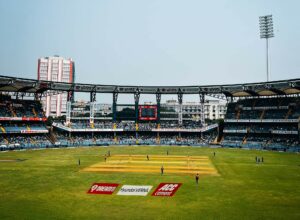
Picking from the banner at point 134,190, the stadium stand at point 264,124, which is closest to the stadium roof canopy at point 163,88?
the stadium stand at point 264,124

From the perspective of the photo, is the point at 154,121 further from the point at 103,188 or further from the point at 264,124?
the point at 103,188

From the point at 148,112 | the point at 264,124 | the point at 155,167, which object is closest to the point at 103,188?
the point at 155,167

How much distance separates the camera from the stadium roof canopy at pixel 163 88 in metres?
69.6

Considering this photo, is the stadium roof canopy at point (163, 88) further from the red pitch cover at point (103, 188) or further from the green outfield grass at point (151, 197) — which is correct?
the red pitch cover at point (103, 188)

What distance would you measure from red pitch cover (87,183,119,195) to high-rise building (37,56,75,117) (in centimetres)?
15683

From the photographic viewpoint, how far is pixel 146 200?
922 inches

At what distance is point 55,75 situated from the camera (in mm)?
185500

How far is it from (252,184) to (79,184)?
1892 centimetres

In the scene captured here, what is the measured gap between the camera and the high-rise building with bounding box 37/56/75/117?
177875 millimetres

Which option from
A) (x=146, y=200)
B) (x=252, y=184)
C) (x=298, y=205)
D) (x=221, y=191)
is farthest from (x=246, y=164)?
(x=146, y=200)

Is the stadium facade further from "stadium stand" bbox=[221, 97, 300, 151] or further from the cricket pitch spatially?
the cricket pitch

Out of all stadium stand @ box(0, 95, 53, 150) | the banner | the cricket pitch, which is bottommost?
the cricket pitch

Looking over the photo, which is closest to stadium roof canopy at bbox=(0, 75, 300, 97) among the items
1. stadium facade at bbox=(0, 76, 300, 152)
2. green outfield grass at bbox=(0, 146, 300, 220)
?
stadium facade at bbox=(0, 76, 300, 152)

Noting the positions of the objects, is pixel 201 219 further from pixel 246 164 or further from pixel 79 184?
pixel 246 164
